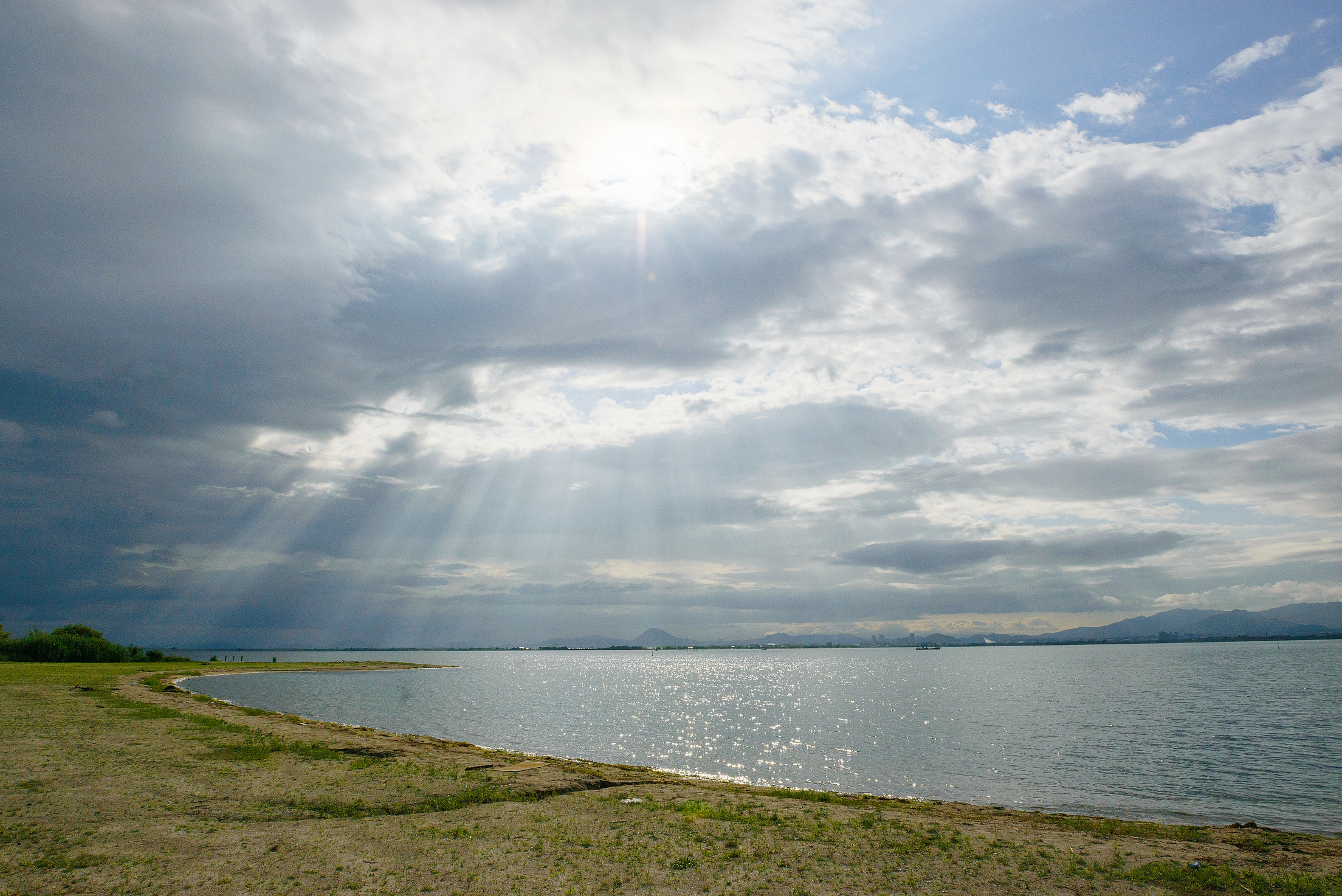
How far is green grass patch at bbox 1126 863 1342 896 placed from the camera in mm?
18047

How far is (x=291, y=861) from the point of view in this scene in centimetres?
1817

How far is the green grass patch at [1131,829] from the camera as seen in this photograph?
82.4ft

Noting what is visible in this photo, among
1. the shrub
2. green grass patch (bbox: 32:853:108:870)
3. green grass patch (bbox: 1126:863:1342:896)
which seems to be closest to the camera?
green grass patch (bbox: 32:853:108:870)

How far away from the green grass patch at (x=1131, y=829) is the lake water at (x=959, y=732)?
18.1 ft

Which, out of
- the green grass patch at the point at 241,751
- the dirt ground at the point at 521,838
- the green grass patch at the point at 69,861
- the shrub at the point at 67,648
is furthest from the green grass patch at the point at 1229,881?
the shrub at the point at 67,648

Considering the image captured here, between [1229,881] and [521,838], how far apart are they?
65.6ft

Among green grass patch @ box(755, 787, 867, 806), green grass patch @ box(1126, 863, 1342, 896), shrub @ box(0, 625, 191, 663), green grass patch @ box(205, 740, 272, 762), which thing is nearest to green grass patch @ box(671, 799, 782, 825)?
green grass patch @ box(755, 787, 867, 806)

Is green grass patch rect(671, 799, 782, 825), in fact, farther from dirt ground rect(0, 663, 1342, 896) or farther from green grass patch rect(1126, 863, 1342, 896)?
green grass patch rect(1126, 863, 1342, 896)

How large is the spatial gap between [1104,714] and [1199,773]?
3540 centimetres

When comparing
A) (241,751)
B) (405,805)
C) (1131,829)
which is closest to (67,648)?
(241,751)

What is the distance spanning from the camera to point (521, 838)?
2116 cm

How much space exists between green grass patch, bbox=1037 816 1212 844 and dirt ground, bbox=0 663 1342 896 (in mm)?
138

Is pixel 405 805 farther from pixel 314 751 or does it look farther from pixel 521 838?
pixel 314 751

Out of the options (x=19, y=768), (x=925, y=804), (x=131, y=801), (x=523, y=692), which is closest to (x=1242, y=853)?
(x=925, y=804)
